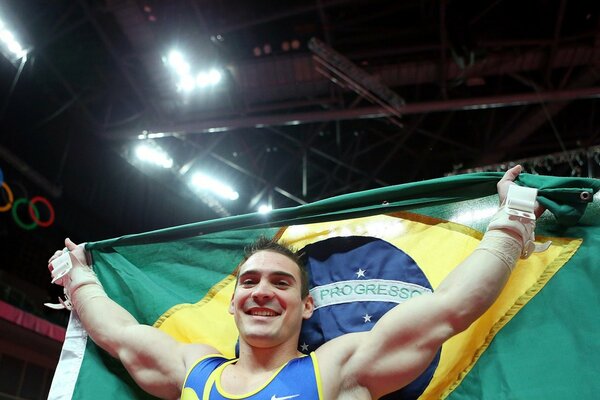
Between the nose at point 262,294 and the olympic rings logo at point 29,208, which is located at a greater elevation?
the olympic rings logo at point 29,208

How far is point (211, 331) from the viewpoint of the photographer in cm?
243

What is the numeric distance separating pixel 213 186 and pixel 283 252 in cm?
938

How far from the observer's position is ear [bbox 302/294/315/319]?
2.22 meters

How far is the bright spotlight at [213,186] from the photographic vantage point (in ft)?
36.8

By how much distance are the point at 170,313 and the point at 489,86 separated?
7.83m

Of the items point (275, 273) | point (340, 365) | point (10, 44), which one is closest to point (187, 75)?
point (10, 44)

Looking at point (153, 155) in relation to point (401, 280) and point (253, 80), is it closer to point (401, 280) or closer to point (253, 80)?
point (253, 80)

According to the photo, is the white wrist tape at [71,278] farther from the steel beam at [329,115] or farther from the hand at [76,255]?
the steel beam at [329,115]

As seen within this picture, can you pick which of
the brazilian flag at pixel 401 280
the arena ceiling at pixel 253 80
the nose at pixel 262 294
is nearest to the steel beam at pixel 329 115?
the arena ceiling at pixel 253 80

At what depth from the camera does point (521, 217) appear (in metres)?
1.89

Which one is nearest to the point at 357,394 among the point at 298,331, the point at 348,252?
the point at 298,331

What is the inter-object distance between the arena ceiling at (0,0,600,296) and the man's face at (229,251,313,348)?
6.02 metres

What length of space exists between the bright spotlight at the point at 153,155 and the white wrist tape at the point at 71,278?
7.58 m

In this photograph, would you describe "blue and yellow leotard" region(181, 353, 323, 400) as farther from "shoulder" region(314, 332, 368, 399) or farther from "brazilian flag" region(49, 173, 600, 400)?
"brazilian flag" region(49, 173, 600, 400)
